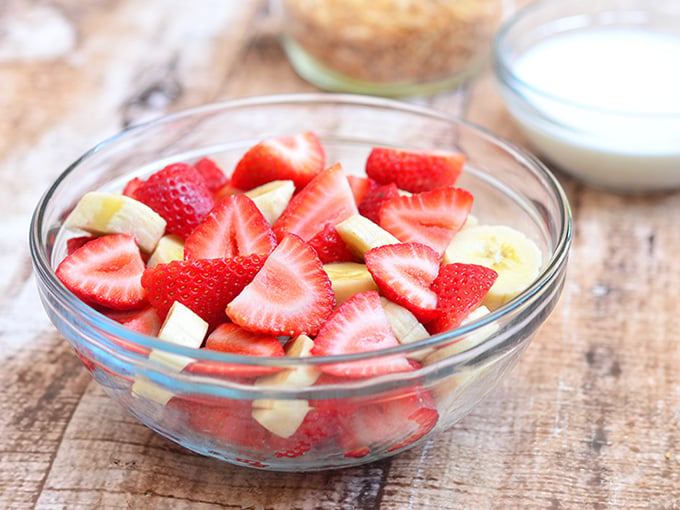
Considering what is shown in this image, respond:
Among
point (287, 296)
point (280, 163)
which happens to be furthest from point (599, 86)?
point (287, 296)

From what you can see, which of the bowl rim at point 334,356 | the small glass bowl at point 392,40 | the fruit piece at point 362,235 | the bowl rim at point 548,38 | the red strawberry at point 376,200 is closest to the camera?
the bowl rim at point 334,356

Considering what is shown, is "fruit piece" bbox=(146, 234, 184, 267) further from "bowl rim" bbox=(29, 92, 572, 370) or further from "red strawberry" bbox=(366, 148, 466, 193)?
"red strawberry" bbox=(366, 148, 466, 193)

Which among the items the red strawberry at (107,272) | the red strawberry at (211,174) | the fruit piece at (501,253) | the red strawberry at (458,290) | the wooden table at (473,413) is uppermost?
the red strawberry at (107,272)

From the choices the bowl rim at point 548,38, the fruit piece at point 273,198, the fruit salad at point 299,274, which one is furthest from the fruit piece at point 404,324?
the bowl rim at point 548,38

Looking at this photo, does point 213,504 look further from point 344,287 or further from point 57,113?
point 57,113

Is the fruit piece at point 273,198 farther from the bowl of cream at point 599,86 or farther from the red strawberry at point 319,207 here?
the bowl of cream at point 599,86

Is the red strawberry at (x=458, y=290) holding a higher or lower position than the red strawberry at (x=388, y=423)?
higher
